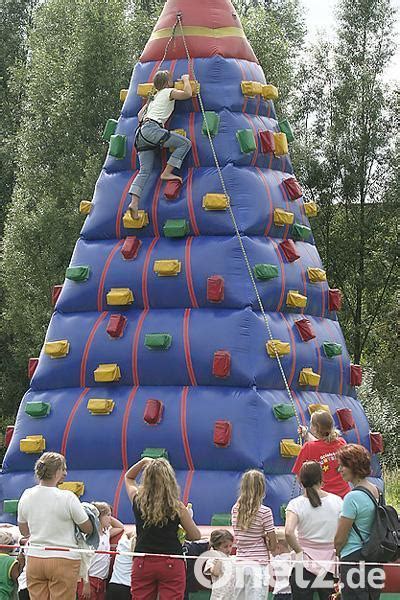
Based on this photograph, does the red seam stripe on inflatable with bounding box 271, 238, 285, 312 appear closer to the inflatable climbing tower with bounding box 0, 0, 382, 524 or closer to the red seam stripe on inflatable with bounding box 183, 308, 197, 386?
the inflatable climbing tower with bounding box 0, 0, 382, 524

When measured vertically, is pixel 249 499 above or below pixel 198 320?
above

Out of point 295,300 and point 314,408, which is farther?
point 295,300

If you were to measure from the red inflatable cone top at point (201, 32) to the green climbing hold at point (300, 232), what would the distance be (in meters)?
1.97

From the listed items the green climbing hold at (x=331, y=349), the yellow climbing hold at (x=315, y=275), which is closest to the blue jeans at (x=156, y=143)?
the yellow climbing hold at (x=315, y=275)

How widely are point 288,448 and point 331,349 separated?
1.69 metres

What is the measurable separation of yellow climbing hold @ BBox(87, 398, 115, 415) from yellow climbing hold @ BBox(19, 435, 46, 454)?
633 millimetres

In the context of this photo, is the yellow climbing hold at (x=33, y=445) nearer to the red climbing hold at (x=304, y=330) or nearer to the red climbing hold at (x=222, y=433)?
the red climbing hold at (x=222, y=433)

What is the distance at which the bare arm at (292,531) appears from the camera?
23.6ft

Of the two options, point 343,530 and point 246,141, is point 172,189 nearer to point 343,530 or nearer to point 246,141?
point 246,141

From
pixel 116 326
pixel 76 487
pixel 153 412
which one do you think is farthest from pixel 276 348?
pixel 76 487

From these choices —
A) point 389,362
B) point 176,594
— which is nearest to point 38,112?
point 389,362

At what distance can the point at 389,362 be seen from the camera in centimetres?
2491

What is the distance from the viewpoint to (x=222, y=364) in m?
11.1

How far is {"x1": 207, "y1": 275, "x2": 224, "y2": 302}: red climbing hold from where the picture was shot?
11414 mm
